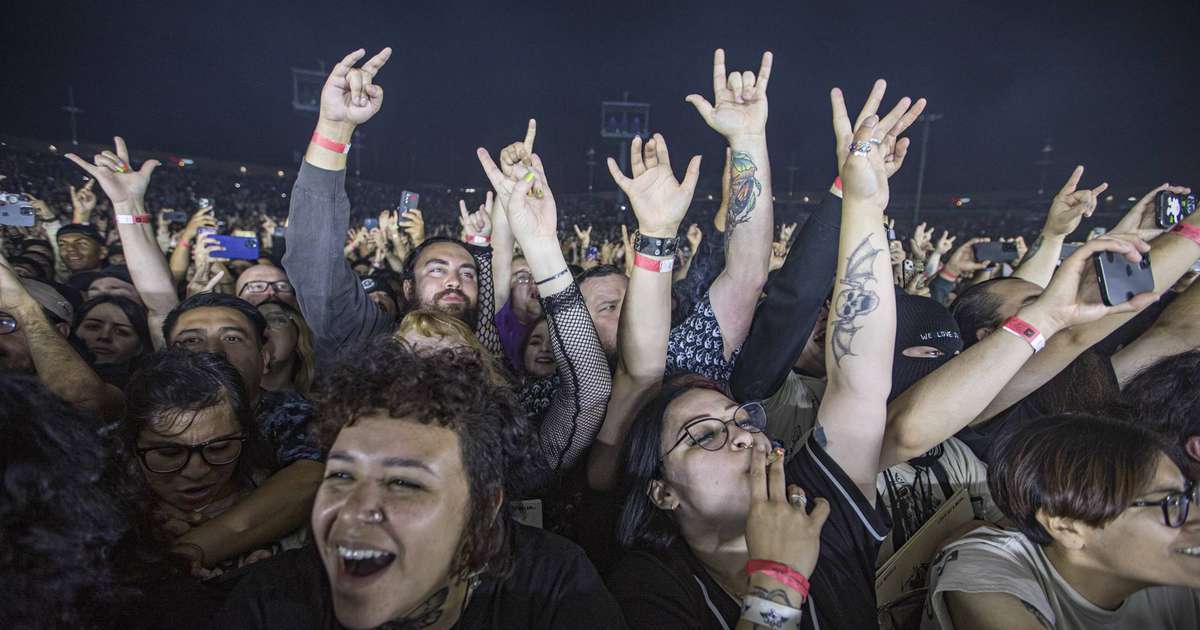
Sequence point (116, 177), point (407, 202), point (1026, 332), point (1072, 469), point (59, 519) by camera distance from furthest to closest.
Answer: point (407, 202) < point (116, 177) < point (1026, 332) < point (1072, 469) < point (59, 519)

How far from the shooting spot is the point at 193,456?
162cm

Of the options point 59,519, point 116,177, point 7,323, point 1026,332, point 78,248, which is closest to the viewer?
point 59,519

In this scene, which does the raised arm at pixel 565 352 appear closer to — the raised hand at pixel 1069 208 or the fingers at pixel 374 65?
the fingers at pixel 374 65

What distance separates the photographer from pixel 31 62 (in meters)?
21.5

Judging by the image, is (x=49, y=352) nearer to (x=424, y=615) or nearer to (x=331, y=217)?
(x=331, y=217)

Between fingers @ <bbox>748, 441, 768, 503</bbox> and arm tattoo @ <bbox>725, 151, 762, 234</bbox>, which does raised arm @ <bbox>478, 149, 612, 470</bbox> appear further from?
arm tattoo @ <bbox>725, 151, 762, 234</bbox>

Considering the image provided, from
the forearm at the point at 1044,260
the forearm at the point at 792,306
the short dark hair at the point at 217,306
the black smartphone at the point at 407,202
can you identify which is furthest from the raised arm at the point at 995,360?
the black smartphone at the point at 407,202

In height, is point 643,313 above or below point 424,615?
above

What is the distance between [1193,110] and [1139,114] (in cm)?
263

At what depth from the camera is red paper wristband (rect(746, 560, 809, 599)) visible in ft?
3.94

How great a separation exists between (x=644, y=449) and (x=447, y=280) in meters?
1.48

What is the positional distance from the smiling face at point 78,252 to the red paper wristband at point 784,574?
603 centimetres

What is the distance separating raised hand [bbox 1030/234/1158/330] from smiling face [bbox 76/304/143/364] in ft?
13.2

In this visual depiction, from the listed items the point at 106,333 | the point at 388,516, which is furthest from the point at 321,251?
the point at 106,333
